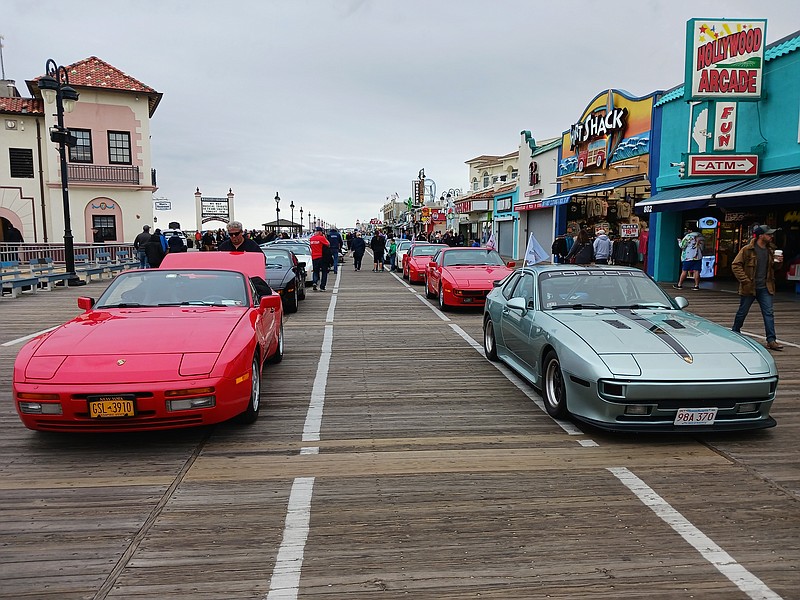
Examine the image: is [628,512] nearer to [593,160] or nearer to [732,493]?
[732,493]

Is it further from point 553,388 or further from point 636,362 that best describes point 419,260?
point 636,362

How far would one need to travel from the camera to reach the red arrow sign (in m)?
14.9

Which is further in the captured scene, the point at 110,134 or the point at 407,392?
the point at 110,134

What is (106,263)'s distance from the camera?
22.7 metres

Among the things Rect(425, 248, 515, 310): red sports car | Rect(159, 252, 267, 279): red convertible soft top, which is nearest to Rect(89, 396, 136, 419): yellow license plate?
Rect(159, 252, 267, 279): red convertible soft top

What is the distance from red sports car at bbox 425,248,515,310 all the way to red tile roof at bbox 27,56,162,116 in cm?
2262

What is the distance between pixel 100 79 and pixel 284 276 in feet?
78.4

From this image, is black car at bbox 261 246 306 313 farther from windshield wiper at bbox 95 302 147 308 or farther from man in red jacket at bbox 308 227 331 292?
windshield wiper at bbox 95 302 147 308

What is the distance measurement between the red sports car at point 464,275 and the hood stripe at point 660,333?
6.33m

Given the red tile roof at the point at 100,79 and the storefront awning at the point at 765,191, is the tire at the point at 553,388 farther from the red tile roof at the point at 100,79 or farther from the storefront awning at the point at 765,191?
the red tile roof at the point at 100,79

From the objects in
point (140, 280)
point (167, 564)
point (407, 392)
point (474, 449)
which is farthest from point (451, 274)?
point (167, 564)

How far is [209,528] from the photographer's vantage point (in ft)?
11.6

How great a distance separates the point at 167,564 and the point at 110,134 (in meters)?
32.3

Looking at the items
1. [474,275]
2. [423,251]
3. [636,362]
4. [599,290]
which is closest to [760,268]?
[599,290]
